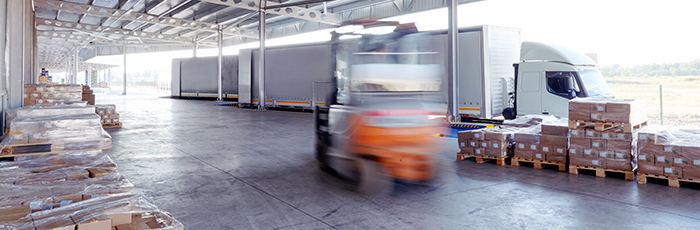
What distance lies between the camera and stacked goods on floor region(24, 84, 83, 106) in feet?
32.2

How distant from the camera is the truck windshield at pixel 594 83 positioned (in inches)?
430

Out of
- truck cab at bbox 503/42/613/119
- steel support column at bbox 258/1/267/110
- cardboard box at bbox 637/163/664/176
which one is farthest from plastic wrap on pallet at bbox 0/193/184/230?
steel support column at bbox 258/1/267/110

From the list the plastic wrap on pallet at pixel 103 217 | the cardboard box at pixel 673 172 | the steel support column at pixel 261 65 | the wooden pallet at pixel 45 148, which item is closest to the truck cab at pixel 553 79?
the cardboard box at pixel 673 172

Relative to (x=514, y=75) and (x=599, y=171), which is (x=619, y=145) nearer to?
(x=599, y=171)

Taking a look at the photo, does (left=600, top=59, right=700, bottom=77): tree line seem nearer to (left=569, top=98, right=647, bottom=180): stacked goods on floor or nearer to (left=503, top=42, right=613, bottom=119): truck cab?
(left=503, top=42, right=613, bottom=119): truck cab

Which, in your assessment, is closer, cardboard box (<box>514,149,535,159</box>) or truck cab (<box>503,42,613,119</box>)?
cardboard box (<box>514,149,535,159</box>)

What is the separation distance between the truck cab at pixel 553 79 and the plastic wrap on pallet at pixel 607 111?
4.11 m

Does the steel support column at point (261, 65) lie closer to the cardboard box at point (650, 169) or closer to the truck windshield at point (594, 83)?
the truck windshield at point (594, 83)

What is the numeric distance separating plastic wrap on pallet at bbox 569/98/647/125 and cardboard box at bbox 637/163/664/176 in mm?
661

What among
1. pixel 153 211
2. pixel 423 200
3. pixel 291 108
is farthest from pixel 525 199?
pixel 291 108

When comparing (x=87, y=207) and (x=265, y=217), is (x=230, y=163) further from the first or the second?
(x=87, y=207)

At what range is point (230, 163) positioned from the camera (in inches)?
299

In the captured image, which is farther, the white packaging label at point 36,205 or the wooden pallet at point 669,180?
the wooden pallet at point 669,180

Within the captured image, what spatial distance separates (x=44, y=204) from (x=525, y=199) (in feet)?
15.8
